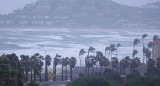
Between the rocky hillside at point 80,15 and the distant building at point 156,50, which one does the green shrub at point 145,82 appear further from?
the rocky hillside at point 80,15

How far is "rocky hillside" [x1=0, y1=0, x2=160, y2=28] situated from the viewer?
72.8m

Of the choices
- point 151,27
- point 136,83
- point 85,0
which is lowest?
point 136,83

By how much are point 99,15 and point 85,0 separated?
49.8ft

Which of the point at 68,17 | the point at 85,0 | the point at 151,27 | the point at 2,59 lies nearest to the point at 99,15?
the point at 68,17

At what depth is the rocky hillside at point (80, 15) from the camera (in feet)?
239

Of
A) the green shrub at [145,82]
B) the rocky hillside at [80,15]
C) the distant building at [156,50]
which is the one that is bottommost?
the green shrub at [145,82]

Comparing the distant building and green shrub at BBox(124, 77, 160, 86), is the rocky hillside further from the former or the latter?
green shrub at BBox(124, 77, 160, 86)

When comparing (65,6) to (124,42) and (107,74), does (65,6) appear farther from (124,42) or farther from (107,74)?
(107,74)

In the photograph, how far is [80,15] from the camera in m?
92.4

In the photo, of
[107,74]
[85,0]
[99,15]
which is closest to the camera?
[107,74]

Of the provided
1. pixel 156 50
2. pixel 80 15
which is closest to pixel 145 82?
pixel 156 50

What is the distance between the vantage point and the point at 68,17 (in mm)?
89688

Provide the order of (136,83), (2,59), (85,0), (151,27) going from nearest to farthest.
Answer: (136,83), (2,59), (151,27), (85,0)

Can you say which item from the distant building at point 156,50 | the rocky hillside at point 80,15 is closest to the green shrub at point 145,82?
the distant building at point 156,50
